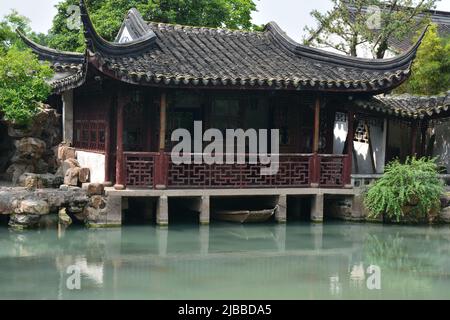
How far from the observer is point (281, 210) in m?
13.2

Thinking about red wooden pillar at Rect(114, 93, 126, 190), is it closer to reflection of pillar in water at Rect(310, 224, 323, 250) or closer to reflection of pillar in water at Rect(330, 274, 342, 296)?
reflection of pillar in water at Rect(310, 224, 323, 250)

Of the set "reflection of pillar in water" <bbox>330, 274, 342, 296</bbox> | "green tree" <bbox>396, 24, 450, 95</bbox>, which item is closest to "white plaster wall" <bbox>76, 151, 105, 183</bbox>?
"reflection of pillar in water" <bbox>330, 274, 342, 296</bbox>

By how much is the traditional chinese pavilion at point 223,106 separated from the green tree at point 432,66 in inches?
156

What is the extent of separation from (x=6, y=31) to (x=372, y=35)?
10962 mm

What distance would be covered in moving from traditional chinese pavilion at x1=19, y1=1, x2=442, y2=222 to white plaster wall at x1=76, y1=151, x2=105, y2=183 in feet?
0.14

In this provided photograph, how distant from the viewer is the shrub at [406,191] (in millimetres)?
12680

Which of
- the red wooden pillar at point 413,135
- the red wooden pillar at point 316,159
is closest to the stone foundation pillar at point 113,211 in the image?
the red wooden pillar at point 316,159

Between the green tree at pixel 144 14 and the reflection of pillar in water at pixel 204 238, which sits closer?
the reflection of pillar in water at pixel 204 238

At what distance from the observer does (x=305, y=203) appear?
48.2 ft

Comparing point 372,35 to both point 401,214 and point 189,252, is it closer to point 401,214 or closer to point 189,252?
point 401,214

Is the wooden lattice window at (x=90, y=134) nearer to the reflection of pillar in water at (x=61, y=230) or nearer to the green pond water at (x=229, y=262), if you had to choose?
the reflection of pillar in water at (x=61, y=230)

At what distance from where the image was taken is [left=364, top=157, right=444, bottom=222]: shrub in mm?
12680

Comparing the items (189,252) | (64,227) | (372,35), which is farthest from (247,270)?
(372,35)

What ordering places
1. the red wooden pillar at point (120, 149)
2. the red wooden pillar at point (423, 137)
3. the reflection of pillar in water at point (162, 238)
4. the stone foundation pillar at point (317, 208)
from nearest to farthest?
1. the reflection of pillar in water at point (162, 238)
2. the red wooden pillar at point (120, 149)
3. the stone foundation pillar at point (317, 208)
4. the red wooden pillar at point (423, 137)
